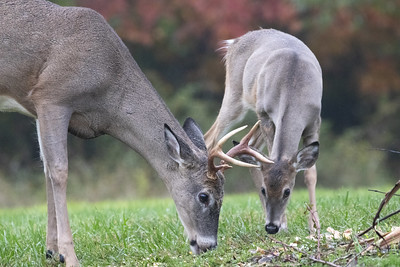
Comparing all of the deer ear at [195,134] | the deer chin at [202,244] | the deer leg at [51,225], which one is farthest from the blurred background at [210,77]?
the deer chin at [202,244]

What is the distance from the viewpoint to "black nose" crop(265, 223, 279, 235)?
6682 mm

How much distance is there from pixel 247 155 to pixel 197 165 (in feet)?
2.54

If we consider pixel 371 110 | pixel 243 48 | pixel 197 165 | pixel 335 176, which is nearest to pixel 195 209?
pixel 197 165

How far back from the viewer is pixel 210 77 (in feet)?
60.8

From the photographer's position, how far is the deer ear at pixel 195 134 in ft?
22.5

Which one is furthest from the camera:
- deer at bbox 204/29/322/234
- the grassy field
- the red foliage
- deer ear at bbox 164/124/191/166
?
the red foliage

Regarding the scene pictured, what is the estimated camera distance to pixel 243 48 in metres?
8.91

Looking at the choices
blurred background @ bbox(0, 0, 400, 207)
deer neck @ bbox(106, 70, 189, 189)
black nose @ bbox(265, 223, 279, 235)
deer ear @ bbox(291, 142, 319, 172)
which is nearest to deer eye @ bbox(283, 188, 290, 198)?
deer ear @ bbox(291, 142, 319, 172)

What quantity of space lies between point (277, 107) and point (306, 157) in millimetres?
708

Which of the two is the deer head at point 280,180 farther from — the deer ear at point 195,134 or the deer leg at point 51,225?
Result: the deer leg at point 51,225

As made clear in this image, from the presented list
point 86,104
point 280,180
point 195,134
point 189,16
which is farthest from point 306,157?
point 189,16

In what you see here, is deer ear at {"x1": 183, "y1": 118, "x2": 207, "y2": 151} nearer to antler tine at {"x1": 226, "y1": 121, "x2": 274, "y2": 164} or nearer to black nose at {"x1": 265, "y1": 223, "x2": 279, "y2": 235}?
antler tine at {"x1": 226, "y1": 121, "x2": 274, "y2": 164}

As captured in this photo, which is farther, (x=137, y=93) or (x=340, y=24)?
(x=340, y=24)

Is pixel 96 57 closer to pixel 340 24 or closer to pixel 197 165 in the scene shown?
pixel 197 165
